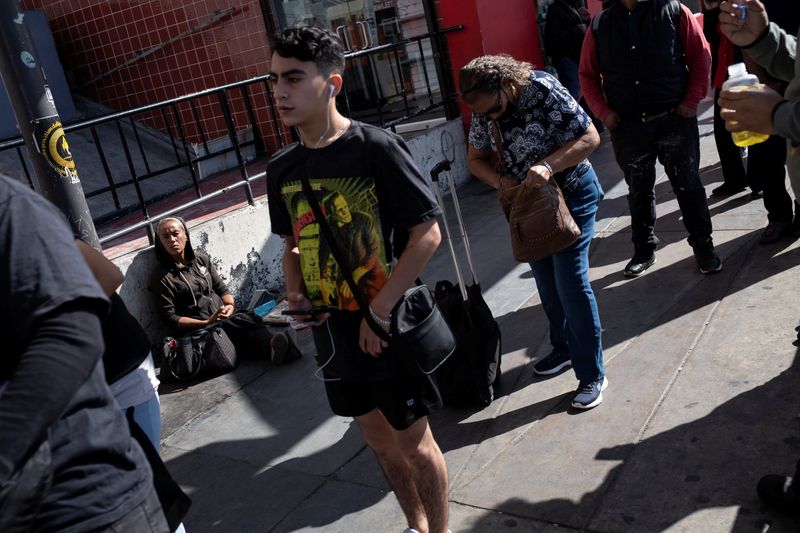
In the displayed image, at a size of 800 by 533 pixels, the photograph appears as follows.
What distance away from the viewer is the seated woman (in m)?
5.37

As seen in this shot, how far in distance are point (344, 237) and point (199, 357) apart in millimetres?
2881

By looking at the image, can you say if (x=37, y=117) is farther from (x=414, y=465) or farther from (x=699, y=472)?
(x=699, y=472)

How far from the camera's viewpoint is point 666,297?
185 inches

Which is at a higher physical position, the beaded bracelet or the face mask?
the face mask

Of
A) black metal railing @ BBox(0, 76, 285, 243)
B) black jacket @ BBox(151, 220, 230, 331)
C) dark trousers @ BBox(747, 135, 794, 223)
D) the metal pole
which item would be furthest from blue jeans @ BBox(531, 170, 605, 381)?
black metal railing @ BBox(0, 76, 285, 243)

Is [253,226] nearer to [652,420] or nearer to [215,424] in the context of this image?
[215,424]

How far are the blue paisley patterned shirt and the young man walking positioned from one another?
1.19 meters

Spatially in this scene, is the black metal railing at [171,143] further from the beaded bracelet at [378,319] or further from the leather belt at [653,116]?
the beaded bracelet at [378,319]

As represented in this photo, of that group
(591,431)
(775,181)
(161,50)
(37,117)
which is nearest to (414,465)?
(591,431)

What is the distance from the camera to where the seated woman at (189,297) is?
537 centimetres

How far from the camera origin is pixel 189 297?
5539 mm

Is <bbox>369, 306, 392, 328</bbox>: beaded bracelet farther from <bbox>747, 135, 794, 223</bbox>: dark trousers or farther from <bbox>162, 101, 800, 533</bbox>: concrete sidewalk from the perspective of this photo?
<bbox>747, 135, 794, 223</bbox>: dark trousers

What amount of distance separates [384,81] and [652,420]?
6810 millimetres

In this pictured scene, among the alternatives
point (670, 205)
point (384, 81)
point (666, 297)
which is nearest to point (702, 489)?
point (666, 297)
